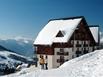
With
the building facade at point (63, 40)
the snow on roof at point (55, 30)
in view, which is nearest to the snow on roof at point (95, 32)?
the building facade at point (63, 40)

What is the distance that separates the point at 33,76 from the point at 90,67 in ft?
21.5

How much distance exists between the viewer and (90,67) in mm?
34156

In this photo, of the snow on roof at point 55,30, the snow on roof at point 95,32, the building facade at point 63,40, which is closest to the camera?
the building facade at point 63,40

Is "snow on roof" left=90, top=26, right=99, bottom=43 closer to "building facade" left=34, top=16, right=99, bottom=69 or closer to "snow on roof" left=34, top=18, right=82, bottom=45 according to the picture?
"building facade" left=34, top=16, right=99, bottom=69

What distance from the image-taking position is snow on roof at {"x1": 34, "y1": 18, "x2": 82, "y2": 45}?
71.8 metres

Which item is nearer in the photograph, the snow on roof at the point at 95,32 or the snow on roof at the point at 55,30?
the snow on roof at the point at 55,30

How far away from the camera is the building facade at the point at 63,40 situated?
7156 centimetres

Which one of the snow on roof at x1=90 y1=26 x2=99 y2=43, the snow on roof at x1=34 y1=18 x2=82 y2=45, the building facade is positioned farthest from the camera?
the snow on roof at x1=90 y1=26 x2=99 y2=43

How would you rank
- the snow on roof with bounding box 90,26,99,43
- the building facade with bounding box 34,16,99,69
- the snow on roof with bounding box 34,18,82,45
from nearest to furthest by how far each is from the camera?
the building facade with bounding box 34,16,99,69 → the snow on roof with bounding box 34,18,82,45 → the snow on roof with bounding box 90,26,99,43

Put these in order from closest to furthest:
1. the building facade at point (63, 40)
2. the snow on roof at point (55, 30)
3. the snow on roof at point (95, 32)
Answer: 1. the building facade at point (63, 40)
2. the snow on roof at point (55, 30)
3. the snow on roof at point (95, 32)

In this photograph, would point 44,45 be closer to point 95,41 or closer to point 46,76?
point 95,41

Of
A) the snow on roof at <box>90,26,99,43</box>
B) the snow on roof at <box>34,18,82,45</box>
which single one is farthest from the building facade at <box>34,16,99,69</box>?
the snow on roof at <box>90,26,99,43</box>

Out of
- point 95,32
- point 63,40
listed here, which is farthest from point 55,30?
point 95,32

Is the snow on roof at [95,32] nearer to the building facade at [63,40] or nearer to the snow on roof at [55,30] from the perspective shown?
the building facade at [63,40]
